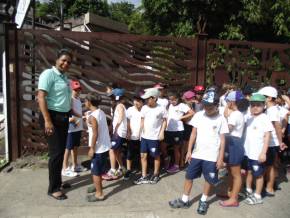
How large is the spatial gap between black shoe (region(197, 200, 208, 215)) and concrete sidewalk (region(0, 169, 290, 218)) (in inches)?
2.4

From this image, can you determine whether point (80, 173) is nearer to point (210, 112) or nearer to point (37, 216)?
point (37, 216)

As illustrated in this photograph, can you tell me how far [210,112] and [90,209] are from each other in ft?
6.16

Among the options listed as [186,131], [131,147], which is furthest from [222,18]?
[131,147]

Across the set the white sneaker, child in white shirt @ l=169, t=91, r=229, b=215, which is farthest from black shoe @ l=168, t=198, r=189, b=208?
the white sneaker

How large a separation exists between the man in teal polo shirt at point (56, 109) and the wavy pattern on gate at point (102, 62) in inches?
70.4

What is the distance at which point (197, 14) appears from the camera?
11.3 meters

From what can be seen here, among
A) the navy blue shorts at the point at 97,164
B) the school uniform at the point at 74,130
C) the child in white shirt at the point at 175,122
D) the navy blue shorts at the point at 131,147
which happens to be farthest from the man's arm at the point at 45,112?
the child in white shirt at the point at 175,122

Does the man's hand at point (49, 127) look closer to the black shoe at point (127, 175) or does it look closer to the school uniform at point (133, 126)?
the school uniform at point (133, 126)

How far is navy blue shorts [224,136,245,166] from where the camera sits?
470 centimetres

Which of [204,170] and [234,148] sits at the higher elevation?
[234,148]

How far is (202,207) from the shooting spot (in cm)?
445

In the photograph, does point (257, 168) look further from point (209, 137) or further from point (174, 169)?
point (174, 169)

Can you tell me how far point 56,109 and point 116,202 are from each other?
1420 mm

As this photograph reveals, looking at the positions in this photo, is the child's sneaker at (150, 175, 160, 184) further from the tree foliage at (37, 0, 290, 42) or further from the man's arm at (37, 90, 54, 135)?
the tree foliage at (37, 0, 290, 42)
